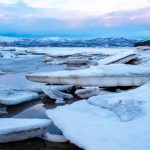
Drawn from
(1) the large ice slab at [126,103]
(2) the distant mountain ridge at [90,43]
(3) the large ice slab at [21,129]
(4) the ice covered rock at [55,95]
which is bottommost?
(2) the distant mountain ridge at [90,43]

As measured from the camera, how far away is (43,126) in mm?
3752

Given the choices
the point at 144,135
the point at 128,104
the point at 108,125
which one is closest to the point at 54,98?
the point at 128,104

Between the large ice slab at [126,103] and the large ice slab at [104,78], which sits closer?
the large ice slab at [126,103]

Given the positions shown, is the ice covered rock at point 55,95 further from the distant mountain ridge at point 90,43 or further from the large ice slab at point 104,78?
the distant mountain ridge at point 90,43

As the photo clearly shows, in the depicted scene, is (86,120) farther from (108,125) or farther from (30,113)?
(30,113)

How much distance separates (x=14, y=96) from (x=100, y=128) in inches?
98.8

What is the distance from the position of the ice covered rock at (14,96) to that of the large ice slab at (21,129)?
1468 millimetres

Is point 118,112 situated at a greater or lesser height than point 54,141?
greater

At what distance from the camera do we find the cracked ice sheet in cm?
311

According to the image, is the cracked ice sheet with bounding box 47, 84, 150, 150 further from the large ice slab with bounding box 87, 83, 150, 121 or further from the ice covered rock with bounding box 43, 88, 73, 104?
the ice covered rock with bounding box 43, 88, 73, 104

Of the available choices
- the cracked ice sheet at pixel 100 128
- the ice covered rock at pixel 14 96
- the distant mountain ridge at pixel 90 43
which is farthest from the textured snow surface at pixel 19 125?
the distant mountain ridge at pixel 90 43

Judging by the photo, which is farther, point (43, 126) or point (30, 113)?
point (30, 113)

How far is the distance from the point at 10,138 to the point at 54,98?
2380 mm

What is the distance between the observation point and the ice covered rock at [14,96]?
17.5ft
